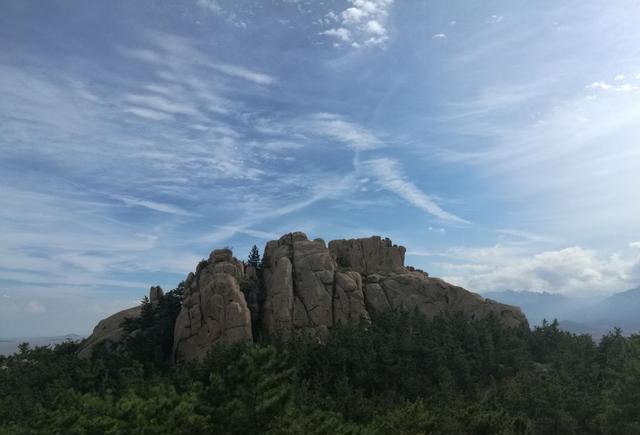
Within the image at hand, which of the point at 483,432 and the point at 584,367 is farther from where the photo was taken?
the point at 584,367

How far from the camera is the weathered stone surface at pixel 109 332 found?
216 ft

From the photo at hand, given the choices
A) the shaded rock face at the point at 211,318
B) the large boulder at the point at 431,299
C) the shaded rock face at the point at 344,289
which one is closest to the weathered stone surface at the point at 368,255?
the shaded rock face at the point at 344,289

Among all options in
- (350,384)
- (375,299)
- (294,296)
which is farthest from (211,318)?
(375,299)

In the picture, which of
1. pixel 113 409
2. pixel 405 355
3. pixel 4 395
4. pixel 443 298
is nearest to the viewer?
pixel 113 409

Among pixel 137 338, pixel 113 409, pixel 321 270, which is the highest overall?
pixel 321 270

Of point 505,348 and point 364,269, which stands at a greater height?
point 364,269

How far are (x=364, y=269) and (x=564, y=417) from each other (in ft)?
143

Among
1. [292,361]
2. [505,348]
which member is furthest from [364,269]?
[292,361]

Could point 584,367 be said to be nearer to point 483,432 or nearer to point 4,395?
point 483,432

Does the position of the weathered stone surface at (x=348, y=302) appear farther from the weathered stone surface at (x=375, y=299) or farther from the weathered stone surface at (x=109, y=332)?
the weathered stone surface at (x=109, y=332)

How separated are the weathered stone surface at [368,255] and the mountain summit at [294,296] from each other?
6.5 inches

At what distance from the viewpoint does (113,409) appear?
35.2m

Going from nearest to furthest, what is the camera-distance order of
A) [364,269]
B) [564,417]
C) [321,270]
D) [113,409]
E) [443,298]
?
[113,409], [564,417], [321,270], [443,298], [364,269]

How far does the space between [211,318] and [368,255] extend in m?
30.1
